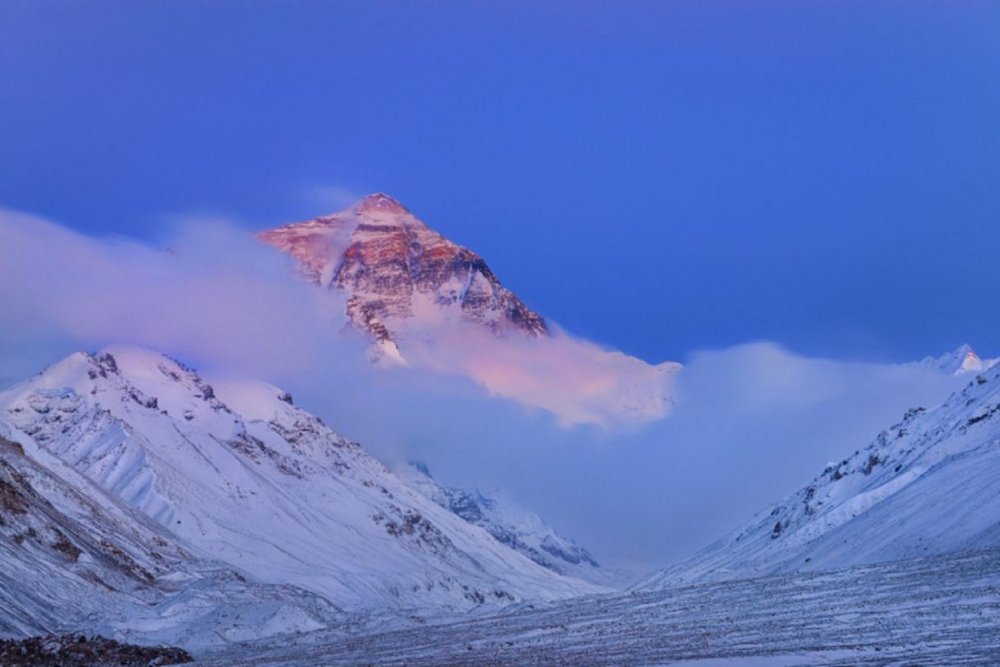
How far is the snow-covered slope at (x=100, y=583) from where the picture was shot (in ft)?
260

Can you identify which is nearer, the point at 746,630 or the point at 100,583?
the point at 746,630

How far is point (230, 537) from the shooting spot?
18950 centimetres

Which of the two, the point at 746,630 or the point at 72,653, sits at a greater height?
the point at 746,630

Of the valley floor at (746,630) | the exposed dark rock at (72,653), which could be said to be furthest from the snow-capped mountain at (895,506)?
the exposed dark rock at (72,653)

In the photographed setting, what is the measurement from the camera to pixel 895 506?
324 ft

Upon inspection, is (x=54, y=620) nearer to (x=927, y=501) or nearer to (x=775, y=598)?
(x=775, y=598)

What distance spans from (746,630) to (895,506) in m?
54.5

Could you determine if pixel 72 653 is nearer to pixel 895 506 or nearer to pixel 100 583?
pixel 100 583

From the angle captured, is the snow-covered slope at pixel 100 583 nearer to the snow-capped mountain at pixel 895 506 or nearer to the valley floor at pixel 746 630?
the valley floor at pixel 746 630

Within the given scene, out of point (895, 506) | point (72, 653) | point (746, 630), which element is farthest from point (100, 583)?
point (746, 630)

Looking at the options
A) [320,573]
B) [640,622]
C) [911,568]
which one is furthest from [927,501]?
[320,573]

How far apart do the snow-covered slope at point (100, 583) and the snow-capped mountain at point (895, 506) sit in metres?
39.4

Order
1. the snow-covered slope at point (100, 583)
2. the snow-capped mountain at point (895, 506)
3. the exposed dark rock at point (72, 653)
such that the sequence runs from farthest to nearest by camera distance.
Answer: the snow-capped mountain at point (895, 506) → the snow-covered slope at point (100, 583) → the exposed dark rock at point (72, 653)

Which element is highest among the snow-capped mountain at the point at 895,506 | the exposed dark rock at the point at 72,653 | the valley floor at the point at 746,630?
the snow-capped mountain at the point at 895,506
